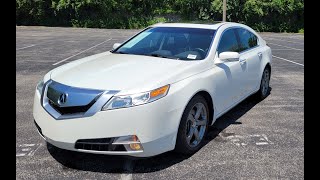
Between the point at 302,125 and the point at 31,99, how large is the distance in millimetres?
4794

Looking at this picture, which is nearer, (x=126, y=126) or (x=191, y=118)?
(x=126, y=126)

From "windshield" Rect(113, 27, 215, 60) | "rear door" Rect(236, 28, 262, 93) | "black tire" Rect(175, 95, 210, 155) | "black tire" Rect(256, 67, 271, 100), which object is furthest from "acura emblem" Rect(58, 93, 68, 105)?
"black tire" Rect(256, 67, 271, 100)

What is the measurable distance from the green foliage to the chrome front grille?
30.8 metres

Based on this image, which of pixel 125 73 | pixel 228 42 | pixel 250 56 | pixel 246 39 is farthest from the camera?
pixel 246 39

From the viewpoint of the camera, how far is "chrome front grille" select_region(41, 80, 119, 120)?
313cm

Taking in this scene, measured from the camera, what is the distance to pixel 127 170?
344cm

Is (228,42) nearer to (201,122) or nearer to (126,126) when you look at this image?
(201,122)

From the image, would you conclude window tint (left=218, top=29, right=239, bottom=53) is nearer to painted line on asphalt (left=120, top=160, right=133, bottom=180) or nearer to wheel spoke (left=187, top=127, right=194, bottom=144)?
Answer: wheel spoke (left=187, top=127, right=194, bottom=144)

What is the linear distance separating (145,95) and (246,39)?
294 cm

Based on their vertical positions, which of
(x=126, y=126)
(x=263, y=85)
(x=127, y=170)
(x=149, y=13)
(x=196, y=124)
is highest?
(x=149, y=13)

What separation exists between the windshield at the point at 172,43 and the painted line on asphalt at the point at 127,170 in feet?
4.78

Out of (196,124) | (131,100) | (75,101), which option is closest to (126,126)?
(131,100)

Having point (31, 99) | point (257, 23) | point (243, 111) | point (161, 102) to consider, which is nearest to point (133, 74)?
point (161, 102)
